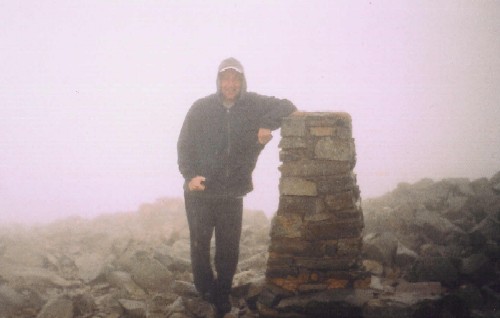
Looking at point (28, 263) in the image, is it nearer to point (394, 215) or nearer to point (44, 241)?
point (44, 241)

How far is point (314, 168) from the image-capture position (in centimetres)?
499

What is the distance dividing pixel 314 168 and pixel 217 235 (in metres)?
1.61

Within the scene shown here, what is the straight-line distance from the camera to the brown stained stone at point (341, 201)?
4918 millimetres

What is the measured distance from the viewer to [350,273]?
16.0 ft

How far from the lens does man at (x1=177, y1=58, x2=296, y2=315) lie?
17.0 ft

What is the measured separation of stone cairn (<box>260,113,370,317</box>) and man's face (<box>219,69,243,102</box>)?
903mm

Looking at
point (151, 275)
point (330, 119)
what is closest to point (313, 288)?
point (330, 119)

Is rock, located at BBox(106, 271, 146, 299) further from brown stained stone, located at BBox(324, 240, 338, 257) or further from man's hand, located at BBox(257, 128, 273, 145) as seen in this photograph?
man's hand, located at BBox(257, 128, 273, 145)

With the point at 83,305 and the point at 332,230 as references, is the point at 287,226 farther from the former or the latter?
the point at 83,305

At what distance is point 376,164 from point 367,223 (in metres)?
86.2

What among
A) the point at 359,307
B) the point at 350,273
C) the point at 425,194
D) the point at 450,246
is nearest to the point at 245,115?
the point at 350,273

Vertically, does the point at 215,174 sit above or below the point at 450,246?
above

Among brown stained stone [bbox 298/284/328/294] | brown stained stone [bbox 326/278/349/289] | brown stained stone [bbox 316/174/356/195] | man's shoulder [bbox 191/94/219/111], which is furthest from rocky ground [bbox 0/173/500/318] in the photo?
man's shoulder [bbox 191/94/219/111]

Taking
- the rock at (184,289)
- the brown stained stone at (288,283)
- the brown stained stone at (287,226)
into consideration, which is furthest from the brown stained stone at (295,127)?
the rock at (184,289)
